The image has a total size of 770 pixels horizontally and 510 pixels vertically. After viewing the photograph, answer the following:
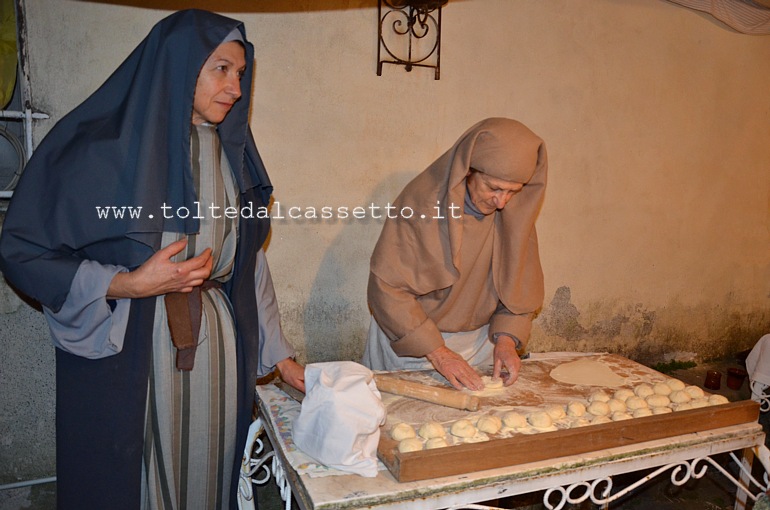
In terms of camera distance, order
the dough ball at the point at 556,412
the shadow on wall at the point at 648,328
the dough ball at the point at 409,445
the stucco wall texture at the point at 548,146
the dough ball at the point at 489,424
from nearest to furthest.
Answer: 1. the dough ball at the point at 409,445
2. the dough ball at the point at 489,424
3. the dough ball at the point at 556,412
4. the stucco wall texture at the point at 548,146
5. the shadow on wall at the point at 648,328

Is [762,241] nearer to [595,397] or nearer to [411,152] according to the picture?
[411,152]

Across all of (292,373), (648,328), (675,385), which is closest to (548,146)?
(648,328)

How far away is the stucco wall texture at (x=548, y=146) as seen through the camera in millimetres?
3350

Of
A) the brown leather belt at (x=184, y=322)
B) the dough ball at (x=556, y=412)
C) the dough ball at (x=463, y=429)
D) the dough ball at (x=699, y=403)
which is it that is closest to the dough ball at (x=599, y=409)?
the dough ball at (x=556, y=412)

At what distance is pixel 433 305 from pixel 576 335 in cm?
251

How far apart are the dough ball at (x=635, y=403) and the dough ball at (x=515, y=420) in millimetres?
458

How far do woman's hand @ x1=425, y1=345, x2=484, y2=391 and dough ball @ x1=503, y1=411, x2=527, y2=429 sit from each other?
0.32 metres

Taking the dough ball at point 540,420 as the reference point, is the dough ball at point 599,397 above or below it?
above

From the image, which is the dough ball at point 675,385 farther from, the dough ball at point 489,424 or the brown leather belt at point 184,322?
the brown leather belt at point 184,322

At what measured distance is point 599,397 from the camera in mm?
2316

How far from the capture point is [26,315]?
328 cm

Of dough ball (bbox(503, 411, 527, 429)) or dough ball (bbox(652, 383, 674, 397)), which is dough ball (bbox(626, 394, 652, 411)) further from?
dough ball (bbox(503, 411, 527, 429))

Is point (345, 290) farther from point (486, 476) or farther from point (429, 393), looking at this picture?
point (486, 476)

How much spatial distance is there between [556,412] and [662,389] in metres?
0.56
